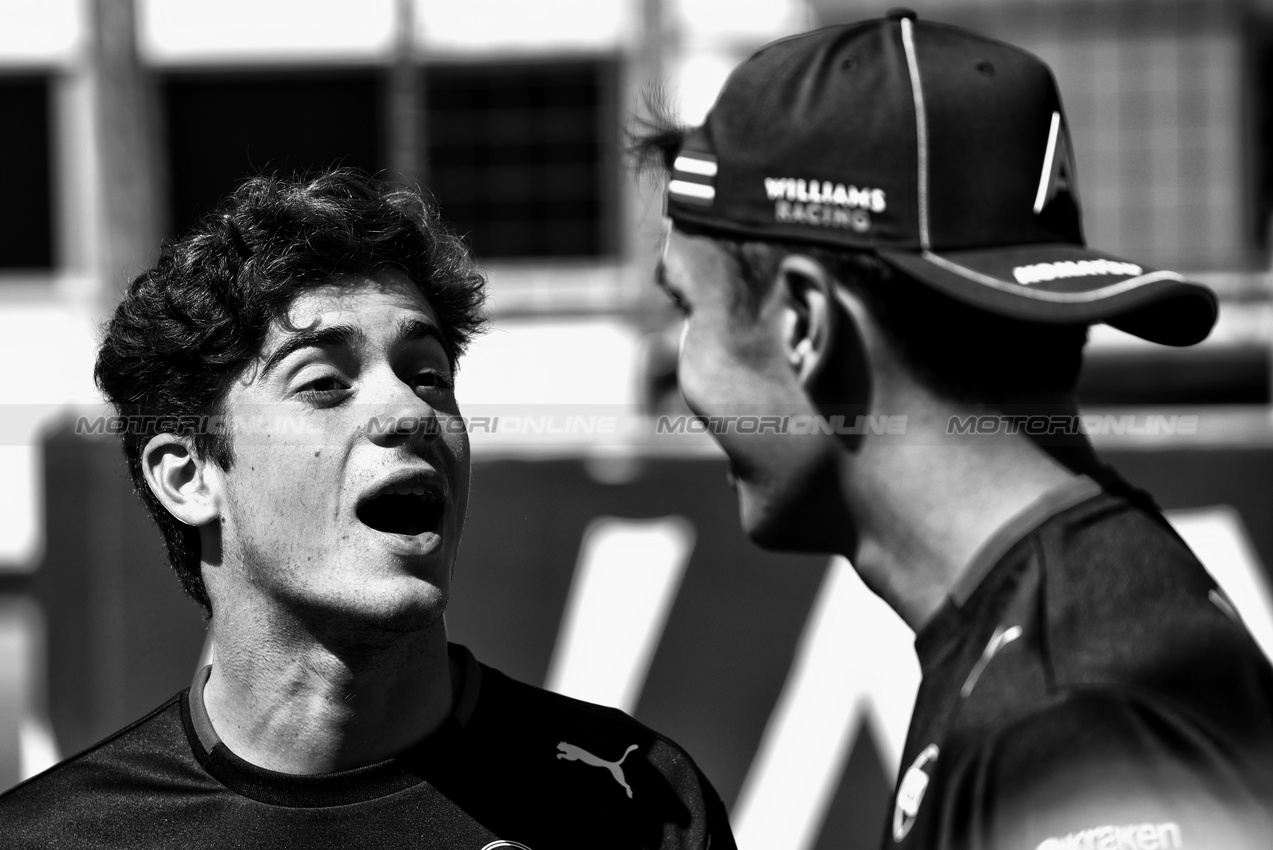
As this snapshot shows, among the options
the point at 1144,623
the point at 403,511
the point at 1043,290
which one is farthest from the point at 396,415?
the point at 1144,623

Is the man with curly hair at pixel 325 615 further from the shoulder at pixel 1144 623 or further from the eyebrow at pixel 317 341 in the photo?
the shoulder at pixel 1144 623

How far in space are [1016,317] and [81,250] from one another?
33.4 feet

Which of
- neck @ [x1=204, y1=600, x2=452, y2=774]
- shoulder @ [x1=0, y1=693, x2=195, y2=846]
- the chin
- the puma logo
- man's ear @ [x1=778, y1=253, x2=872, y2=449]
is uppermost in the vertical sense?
man's ear @ [x1=778, y1=253, x2=872, y2=449]

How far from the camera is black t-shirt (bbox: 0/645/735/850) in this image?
234 cm

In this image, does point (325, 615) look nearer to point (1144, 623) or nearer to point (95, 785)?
point (95, 785)

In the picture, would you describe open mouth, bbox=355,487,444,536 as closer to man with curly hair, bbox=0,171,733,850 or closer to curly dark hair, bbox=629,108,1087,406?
man with curly hair, bbox=0,171,733,850

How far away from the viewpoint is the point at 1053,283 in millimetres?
1609

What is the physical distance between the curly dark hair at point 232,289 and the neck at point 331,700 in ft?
1.08

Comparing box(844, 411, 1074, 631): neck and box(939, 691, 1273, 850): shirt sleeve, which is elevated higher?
box(844, 411, 1074, 631): neck

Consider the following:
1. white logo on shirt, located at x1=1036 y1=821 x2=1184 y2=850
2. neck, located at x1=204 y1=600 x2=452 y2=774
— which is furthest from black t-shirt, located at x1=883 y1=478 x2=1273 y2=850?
neck, located at x1=204 y1=600 x2=452 y2=774

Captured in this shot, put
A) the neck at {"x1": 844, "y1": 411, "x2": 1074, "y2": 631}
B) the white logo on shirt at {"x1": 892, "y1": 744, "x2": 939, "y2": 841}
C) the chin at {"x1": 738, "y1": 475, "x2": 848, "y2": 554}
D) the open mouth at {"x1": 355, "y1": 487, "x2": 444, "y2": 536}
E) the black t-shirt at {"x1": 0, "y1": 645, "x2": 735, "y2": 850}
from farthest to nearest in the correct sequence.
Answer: the open mouth at {"x1": 355, "y1": 487, "x2": 444, "y2": 536} → the black t-shirt at {"x1": 0, "y1": 645, "x2": 735, "y2": 850} → the chin at {"x1": 738, "y1": 475, "x2": 848, "y2": 554} → the neck at {"x1": 844, "y1": 411, "x2": 1074, "y2": 631} → the white logo on shirt at {"x1": 892, "y1": 744, "x2": 939, "y2": 841}

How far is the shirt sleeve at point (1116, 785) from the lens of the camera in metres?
1.33

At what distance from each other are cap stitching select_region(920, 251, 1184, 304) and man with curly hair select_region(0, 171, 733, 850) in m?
1.13

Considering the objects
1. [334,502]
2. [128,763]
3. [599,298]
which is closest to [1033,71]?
[334,502]
